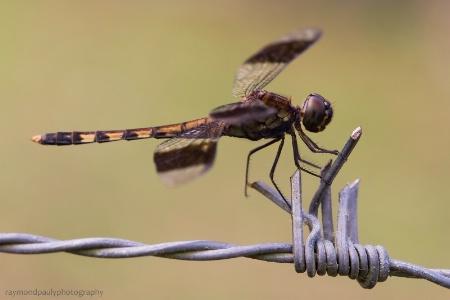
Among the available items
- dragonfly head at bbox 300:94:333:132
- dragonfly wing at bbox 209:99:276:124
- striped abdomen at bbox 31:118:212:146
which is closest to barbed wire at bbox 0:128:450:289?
dragonfly wing at bbox 209:99:276:124

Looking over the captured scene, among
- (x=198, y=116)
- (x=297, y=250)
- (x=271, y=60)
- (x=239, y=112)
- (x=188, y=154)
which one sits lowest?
(x=297, y=250)

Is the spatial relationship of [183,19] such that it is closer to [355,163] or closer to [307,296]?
[355,163]

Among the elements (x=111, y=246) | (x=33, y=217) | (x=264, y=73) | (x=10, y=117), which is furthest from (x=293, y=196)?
(x=10, y=117)

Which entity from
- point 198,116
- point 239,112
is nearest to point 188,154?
point 239,112

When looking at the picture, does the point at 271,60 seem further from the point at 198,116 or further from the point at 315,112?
the point at 198,116

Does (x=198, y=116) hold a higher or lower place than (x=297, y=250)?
higher

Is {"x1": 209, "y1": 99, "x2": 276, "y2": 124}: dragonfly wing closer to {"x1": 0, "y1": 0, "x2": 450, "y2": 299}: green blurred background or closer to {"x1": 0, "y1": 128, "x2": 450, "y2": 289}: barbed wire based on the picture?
{"x1": 0, "y1": 128, "x2": 450, "y2": 289}: barbed wire
